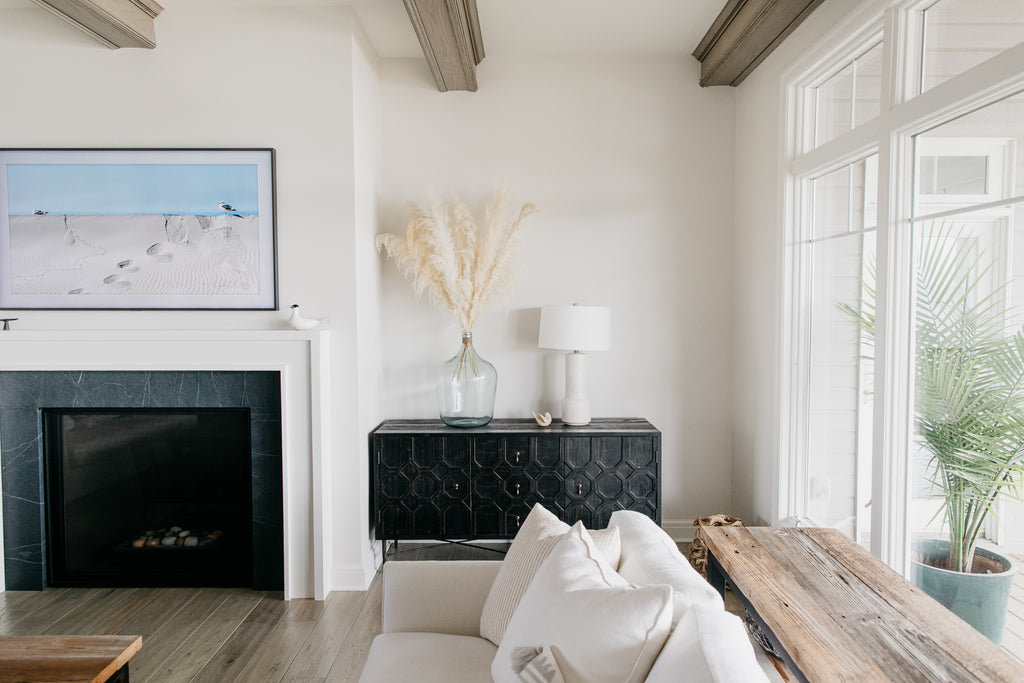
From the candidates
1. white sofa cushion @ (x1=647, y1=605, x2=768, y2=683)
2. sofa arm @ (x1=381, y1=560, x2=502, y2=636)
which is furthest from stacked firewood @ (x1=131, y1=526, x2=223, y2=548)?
white sofa cushion @ (x1=647, y1=605, x2=768, y2=683)

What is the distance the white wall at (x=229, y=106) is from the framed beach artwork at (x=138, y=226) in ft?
0.24

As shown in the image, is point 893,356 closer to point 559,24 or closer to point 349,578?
point 559,24

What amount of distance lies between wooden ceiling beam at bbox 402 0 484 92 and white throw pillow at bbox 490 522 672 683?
2215 mm

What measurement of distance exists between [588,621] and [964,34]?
204 cm

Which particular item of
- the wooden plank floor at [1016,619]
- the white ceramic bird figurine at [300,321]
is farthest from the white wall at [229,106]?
the wooden plank floor at [1016,619]

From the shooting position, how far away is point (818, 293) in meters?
2.90

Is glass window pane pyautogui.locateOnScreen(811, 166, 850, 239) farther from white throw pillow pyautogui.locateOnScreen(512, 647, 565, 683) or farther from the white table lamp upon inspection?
white throw pillow pyautogui.locateOnScreen(512, 647, 565, 683)

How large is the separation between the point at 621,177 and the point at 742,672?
3034mm

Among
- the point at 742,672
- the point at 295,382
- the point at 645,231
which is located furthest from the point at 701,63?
the point at 742,672

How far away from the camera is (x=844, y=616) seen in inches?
59.5

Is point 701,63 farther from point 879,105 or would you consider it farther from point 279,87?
point 279,87

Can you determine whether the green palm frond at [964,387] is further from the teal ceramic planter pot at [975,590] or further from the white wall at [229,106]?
the white wall at [229,106]

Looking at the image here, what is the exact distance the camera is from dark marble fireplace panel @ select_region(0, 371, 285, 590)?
3.04m

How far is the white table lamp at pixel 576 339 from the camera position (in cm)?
332
